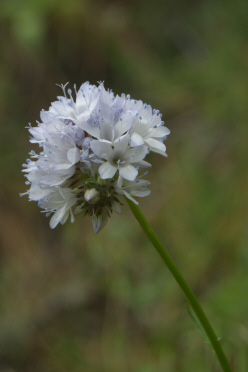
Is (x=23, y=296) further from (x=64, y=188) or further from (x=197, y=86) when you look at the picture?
(x=197, y=86)

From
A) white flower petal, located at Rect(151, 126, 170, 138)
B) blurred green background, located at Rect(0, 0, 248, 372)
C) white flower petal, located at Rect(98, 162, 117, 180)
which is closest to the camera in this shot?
white flower petal, located at Rect(98, 162, 117, 180)

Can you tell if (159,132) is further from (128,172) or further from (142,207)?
(142,207)

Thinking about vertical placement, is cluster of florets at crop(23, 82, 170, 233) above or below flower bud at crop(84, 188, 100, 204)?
above

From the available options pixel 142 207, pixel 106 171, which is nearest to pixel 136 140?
pixel 106 171

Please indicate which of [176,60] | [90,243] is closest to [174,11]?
[176,60]

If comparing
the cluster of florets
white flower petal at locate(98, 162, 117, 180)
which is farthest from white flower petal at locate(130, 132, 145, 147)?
white flower petal at locate(98, 162, 117, 180)

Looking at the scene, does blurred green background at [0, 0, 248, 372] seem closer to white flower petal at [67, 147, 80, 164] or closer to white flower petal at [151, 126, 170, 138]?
white flower petal at [151, 126, 170, 138]

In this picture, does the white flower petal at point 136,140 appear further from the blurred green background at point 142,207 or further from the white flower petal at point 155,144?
the blurred green background at point 142,207
